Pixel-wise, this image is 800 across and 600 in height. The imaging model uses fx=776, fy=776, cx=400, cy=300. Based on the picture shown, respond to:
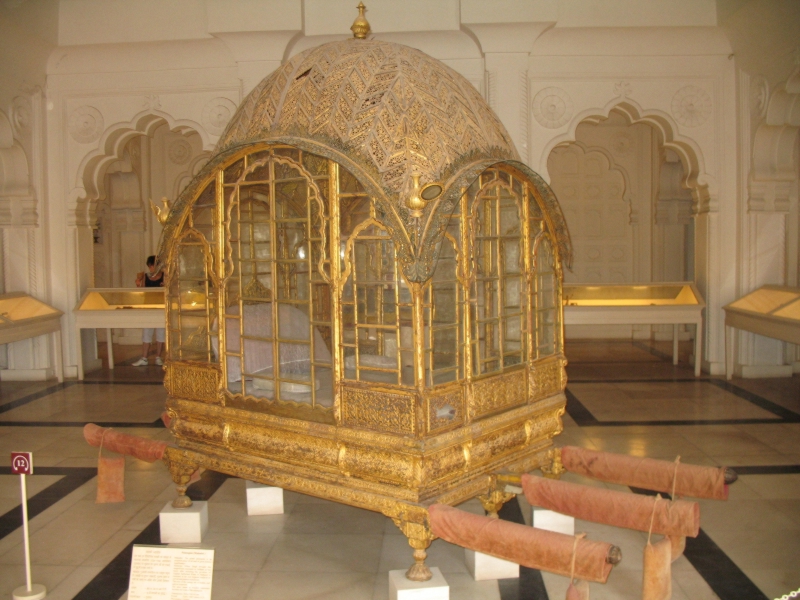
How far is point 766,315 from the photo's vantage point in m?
7.99

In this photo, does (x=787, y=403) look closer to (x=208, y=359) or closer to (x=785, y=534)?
(x=785, y=534)

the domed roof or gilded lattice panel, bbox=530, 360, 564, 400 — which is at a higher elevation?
the domed roof

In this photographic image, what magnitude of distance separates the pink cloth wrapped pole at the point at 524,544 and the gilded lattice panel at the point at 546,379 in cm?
113

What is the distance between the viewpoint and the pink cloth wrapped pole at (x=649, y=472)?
11.7 ft

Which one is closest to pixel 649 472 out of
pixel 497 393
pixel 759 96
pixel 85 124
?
pixel 497 393

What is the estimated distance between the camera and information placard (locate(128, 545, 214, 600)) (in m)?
3.06

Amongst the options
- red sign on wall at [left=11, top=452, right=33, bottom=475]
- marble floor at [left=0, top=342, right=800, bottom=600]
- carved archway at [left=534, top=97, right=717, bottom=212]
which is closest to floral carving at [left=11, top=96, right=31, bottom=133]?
marble floor at [left=0, top=342, right=800, bottom=600]

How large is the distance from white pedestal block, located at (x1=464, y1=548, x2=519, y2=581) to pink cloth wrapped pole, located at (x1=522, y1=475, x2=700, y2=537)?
1.12 ft

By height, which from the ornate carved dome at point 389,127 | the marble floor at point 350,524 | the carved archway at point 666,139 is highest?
the carved archway at point 666,139

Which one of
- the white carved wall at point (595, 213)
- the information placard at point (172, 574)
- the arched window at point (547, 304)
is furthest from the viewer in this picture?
the white carved wall at point (595, 213)

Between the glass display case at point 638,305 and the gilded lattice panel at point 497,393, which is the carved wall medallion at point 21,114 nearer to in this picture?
the glass display case at point 638,305

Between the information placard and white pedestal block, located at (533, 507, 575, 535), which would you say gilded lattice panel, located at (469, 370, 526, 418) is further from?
the information placard

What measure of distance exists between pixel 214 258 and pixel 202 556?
1739 millimetres

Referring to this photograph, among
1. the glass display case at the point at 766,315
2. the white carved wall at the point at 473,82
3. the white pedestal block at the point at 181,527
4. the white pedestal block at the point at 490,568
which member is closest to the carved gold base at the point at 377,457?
the white pedestal block at the point at 181,527
